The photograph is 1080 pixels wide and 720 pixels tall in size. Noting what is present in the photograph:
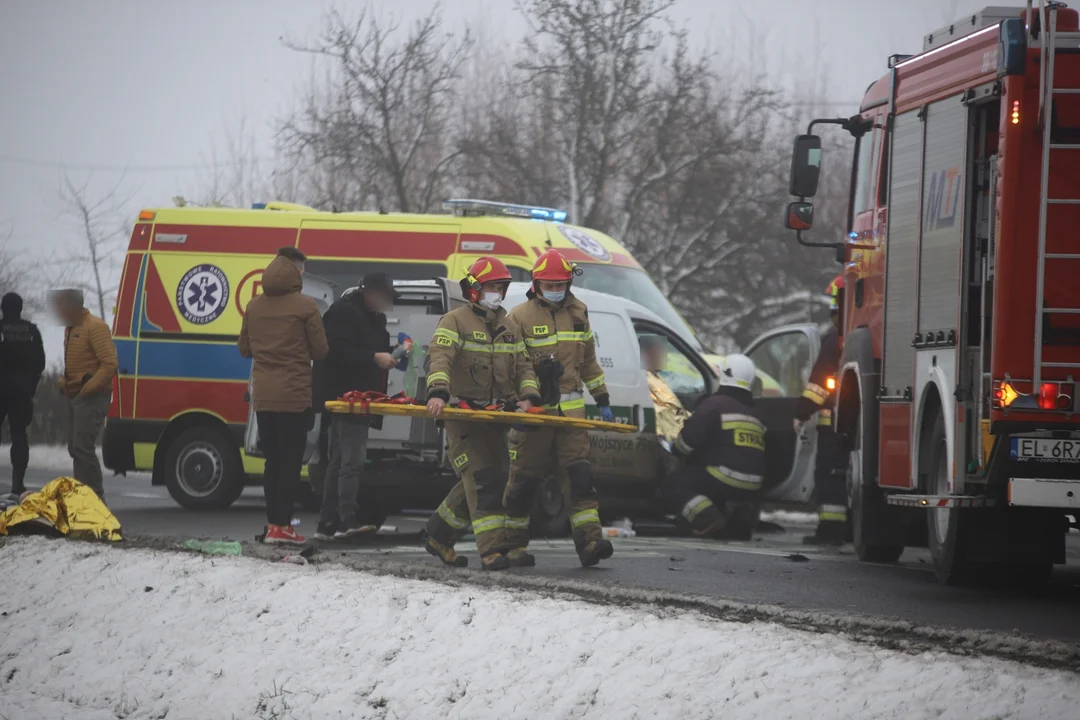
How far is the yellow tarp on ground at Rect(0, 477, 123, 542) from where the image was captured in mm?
10273

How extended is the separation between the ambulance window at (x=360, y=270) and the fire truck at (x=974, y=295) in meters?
4.57

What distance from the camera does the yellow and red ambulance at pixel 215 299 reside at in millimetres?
14508

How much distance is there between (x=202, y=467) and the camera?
1462 centimetres

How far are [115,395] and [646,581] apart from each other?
24.2 ft

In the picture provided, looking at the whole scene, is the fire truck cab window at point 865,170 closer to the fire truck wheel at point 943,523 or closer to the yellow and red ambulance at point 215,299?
the fire truck wheel at point 943,523

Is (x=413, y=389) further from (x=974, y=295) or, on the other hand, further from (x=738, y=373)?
(x=974, y=295)

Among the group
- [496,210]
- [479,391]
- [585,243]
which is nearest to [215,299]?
[496,210]

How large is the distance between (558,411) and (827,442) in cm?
410

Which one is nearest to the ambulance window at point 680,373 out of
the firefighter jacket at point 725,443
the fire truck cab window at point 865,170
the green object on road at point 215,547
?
the firefighter jacket at point 725,443

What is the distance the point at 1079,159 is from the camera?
802 cm

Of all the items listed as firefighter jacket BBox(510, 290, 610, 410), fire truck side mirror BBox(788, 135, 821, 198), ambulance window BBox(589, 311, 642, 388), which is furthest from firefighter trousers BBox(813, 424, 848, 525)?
firefighter jacket BBox(510, 290, 610, 410)

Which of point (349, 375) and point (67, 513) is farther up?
point (349, 375)

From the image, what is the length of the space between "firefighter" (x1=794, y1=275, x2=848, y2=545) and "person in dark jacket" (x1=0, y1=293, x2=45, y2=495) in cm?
713

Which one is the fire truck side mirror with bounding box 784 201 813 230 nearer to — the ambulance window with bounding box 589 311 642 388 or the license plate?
the ambulance window with bounding box 589 311 642 388
